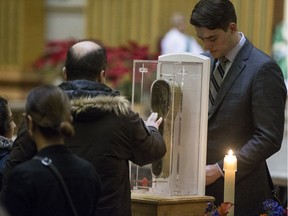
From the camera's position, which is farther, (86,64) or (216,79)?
(216,79)

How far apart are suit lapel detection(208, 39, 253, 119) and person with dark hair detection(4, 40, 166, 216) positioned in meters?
0.68

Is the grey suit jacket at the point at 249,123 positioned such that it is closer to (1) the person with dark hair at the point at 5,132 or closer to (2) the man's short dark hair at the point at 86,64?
(2) the man's short dark hair at the point at 86,64

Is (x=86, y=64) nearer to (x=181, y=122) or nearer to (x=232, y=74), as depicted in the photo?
(x=181, y=122)

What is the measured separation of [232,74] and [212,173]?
0.47 meters

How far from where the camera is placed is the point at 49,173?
3506mm

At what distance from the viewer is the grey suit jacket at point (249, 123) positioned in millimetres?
4648

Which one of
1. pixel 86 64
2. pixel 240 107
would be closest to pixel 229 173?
pixel 240 107

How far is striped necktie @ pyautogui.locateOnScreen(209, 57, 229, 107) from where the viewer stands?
191 inches

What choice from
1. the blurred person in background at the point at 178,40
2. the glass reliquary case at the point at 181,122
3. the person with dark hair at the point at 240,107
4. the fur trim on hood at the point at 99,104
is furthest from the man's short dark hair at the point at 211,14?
the blurred person in background at the point at 178,40

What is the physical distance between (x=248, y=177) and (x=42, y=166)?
1.53m

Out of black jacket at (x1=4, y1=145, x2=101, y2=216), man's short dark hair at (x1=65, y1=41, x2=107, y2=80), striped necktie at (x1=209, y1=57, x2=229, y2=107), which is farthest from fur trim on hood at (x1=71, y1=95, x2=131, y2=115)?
striped necktie at (x1=209, y1=57, x2=229, y2=107)

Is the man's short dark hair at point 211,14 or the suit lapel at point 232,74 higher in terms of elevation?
the man's short dark hair at point 211,14

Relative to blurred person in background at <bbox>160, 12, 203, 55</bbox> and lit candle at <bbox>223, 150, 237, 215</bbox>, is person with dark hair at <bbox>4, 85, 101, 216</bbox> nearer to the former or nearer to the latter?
lit candle at <bbox>223, 150, 237, 215</bbox>

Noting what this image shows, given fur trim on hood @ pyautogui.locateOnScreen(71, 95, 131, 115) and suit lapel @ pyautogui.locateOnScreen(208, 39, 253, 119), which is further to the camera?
suit lapel @ pyautogui.locateOnScreen(208, 39, 253, 119)
